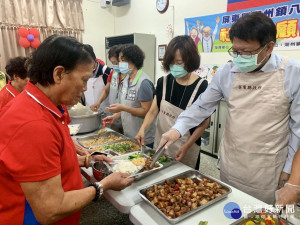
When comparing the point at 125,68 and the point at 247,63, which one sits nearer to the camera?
the point at 247,63

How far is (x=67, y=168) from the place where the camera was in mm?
978

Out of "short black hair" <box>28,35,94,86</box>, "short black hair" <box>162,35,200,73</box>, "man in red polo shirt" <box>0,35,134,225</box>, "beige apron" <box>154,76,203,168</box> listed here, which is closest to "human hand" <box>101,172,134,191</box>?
"man in red polo shirt" <box>0,35,134,225</box>

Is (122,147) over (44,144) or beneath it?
beneath

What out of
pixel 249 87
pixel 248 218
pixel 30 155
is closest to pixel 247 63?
pixel 249 87

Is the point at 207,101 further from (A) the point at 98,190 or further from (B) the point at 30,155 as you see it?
(B) the point at 30,155

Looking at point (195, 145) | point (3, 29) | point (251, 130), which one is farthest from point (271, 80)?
point (3, 29)

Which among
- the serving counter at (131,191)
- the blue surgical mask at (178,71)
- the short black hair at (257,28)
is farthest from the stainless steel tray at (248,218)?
the blue surgical mask at (178,71)

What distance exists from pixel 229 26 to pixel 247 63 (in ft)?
8.23

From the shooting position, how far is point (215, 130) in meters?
3.69

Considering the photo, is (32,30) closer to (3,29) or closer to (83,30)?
(3,29)

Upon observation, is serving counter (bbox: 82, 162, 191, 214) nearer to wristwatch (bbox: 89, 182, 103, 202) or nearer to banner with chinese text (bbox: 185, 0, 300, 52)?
wristwatch (bbox: 89, 182, 103, 202)

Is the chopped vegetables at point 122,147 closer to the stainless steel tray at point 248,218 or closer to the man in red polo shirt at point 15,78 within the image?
the man in red polo shirt at point 15,78

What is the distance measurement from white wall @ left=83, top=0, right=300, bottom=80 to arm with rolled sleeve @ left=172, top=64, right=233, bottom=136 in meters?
2.04

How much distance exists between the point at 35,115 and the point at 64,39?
329 mm
